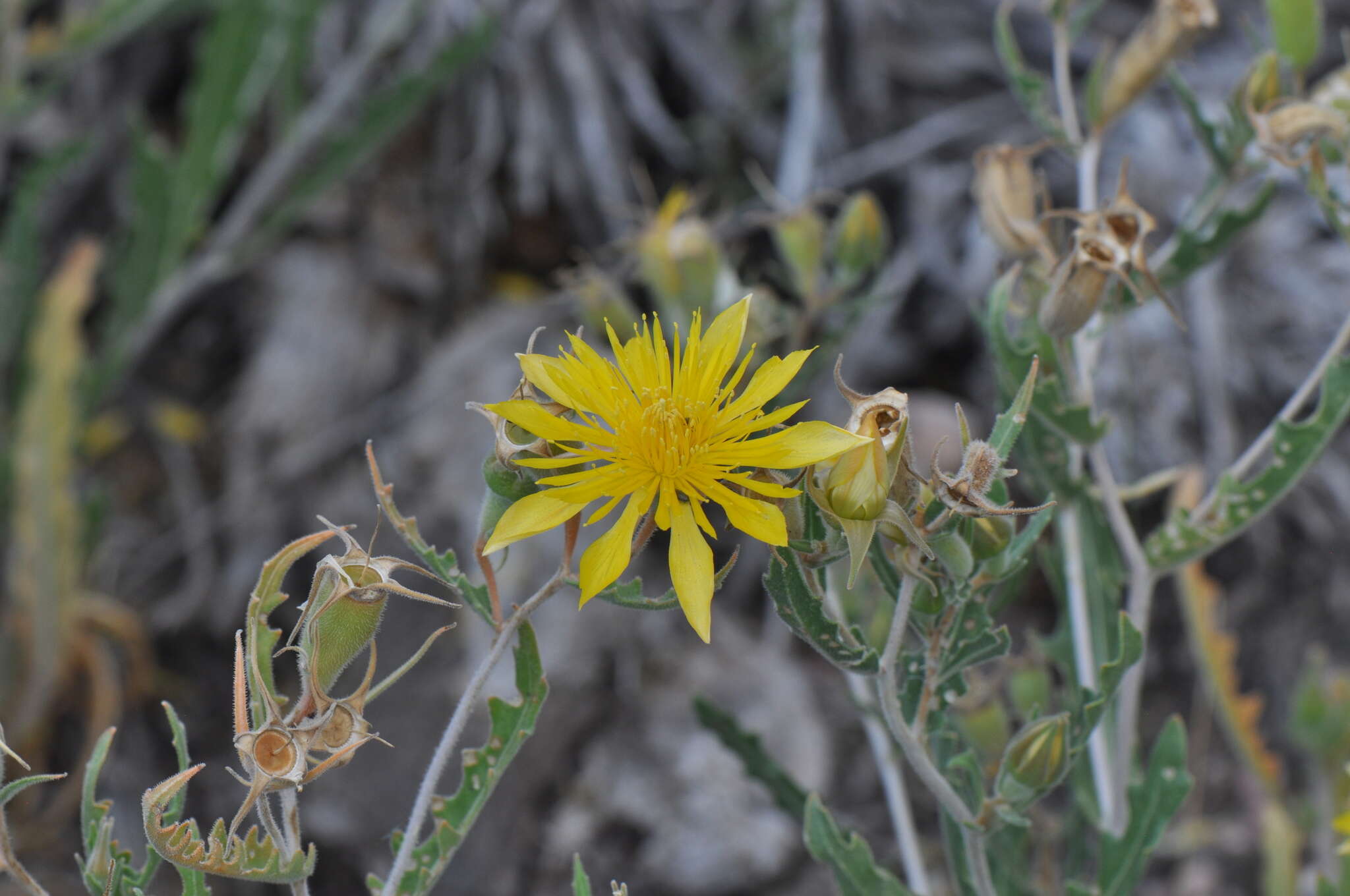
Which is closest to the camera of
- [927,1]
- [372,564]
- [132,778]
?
[372,564]

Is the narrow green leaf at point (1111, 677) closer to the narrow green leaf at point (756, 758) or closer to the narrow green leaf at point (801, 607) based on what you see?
the narrow green leaf at point (801, 607)

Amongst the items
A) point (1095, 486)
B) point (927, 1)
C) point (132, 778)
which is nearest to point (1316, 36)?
point (1095, 486)

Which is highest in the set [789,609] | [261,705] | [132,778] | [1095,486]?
[261,705]

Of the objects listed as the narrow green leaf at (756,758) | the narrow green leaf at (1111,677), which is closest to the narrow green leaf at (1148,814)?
the narrow green leaf at (1111,677)

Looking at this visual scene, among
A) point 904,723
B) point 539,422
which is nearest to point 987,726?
point 904,723

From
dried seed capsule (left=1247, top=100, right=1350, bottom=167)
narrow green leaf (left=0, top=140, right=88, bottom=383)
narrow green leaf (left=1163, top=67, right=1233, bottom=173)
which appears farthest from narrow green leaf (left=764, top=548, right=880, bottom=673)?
narrow green leaf (left=0, top=140, right=88, bottom=383)

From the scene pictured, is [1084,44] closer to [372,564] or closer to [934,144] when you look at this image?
[934,144]
